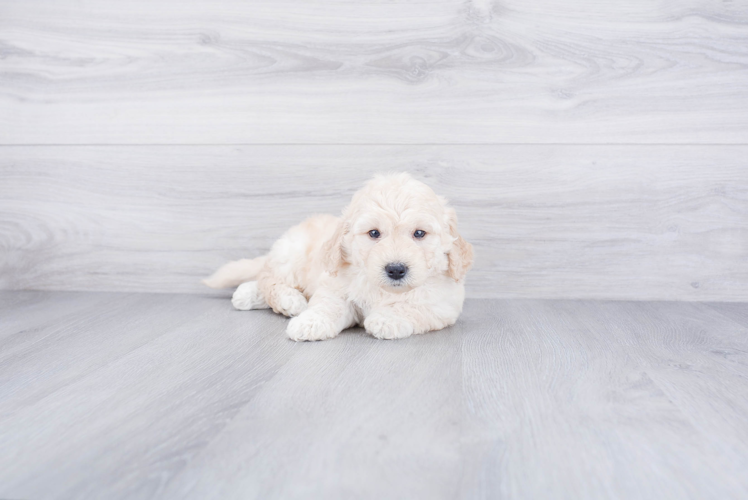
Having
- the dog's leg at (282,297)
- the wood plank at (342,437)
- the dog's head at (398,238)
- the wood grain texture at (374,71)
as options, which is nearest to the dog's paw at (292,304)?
the dog's leg at (282,297)

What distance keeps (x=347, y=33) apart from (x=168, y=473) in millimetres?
1809

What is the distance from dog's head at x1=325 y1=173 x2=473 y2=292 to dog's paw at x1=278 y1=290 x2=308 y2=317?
9.7 inches

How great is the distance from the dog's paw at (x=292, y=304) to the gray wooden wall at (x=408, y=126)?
1.60ft

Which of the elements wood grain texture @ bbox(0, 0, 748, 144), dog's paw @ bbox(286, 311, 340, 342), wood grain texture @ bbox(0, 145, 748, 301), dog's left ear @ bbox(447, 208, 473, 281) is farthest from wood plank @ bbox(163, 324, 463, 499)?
wood grain texture @ bbox(0, 0, 748, 144)

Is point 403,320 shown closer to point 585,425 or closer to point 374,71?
point 585,425

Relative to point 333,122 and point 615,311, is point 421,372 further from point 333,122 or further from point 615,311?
point 333,122

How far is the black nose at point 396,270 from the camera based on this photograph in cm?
147

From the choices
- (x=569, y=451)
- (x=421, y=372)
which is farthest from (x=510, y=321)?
(x=569, y=451)

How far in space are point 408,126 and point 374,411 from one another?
4.51 feet

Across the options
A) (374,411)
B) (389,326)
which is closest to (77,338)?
(389,326)

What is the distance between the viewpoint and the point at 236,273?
2.11m

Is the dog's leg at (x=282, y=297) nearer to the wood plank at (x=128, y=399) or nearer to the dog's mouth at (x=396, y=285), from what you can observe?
the wood plank at (x=128, y=399)

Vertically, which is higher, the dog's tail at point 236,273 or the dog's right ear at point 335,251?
the dog's right ear at point 335,251

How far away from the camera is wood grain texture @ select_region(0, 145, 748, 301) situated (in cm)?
212
